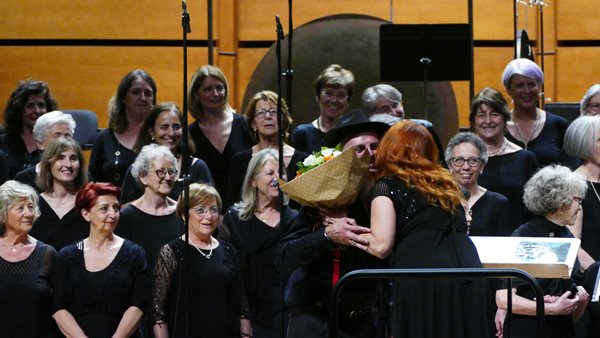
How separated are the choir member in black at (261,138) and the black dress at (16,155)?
1.10 metres

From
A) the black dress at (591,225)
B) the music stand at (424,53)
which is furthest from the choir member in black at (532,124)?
the black dress at (591,225)

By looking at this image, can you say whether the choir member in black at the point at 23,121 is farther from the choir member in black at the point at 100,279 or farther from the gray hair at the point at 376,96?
the gray hair at the point at 376,96

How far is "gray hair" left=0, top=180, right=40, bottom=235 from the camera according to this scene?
5.04 m

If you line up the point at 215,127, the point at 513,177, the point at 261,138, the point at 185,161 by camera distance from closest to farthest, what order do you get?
the point at 185,161 < the point at 513,177 < the point at 261,138 < the point at 215,127

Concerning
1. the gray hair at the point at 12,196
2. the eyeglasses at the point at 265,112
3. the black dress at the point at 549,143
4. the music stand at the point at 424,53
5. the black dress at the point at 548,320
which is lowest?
the black dress at the point at 548,320

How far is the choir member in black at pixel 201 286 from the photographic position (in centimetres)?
495

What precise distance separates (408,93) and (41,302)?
3.17 metres

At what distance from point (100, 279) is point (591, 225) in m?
2.25

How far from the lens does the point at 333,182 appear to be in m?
3.90

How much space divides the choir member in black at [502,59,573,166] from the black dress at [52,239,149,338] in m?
2.17

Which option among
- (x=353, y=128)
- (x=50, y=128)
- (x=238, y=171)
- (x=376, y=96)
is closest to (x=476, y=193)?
(x=376, y=96)

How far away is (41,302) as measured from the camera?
498 cm

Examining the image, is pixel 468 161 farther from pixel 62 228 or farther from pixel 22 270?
pixel 22 270

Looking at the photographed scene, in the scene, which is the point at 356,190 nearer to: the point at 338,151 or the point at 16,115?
the point at 338,151
